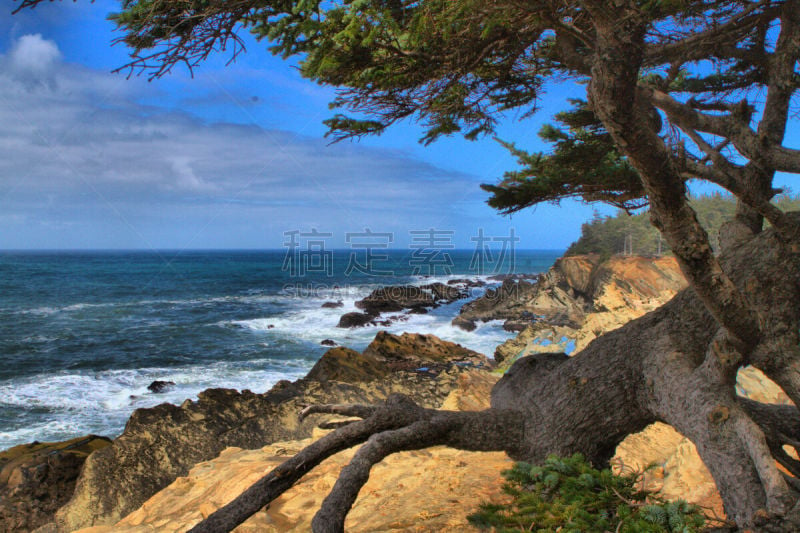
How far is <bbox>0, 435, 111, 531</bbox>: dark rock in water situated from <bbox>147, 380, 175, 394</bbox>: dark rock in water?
224 inches

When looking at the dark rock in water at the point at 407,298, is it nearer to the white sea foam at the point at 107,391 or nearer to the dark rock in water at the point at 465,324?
the dark rock in water at the point at 465,324

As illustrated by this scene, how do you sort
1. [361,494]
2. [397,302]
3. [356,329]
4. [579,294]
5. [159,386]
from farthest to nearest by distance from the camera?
[397,302]
[579,294]
[356,329]
[159,386]
[361,494]

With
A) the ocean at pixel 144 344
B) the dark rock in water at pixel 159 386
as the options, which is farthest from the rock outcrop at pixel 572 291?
the dark rock in water at pixel 159 386

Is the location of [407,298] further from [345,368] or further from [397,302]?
[345,368]

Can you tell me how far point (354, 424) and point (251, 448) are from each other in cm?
449

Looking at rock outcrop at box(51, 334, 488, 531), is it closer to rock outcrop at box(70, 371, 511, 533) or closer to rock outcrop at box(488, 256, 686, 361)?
rock outcrop at box(70, 371, 511, 533)

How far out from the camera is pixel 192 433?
20.6 feet

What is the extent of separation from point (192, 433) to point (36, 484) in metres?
1.71

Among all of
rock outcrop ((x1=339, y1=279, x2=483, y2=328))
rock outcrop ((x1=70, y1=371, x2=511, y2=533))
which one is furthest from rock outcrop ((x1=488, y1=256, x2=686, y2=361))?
rock outcrop ((x1=70, y1=371, x2=511, y2=533))

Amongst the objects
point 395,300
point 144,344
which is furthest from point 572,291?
point 144,344

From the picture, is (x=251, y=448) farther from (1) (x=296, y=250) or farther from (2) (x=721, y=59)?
(1) (x=296, y=250)

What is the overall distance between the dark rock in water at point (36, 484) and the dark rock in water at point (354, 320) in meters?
15.1

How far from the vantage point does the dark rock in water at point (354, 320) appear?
69.6ft

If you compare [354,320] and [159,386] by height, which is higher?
[354,320]
